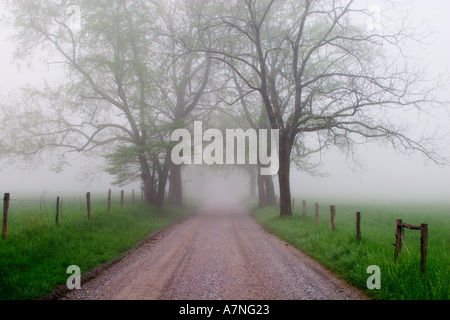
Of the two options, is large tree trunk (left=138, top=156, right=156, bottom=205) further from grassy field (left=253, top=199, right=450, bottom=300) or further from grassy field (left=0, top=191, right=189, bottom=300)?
grassy field (left=253, top=199, right=450, bottom=300)

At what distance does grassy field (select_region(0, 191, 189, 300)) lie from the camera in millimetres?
5215

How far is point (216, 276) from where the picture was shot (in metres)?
6.25

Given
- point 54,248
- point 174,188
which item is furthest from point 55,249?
point 174,188

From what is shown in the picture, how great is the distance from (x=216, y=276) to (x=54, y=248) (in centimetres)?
463

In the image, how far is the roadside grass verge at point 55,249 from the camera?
5.20 m

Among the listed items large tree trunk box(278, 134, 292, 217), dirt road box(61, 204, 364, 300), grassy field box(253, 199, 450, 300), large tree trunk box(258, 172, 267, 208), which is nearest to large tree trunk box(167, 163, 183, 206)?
large tree trunk box(258, 172, 267, 208)

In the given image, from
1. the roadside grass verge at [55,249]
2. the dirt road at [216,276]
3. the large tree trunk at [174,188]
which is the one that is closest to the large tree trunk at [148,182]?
the large tree trunk at [174,188]

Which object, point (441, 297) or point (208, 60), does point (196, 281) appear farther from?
point (208, 60)

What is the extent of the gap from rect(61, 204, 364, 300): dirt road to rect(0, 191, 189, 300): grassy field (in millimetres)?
572

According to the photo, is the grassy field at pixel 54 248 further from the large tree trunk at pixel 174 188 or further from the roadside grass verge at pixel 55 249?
the large tree trunk at pixel 174 188

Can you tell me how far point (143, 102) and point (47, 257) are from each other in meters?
11.6

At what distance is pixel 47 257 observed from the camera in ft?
22.1

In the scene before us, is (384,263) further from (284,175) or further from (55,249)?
(284,175)
